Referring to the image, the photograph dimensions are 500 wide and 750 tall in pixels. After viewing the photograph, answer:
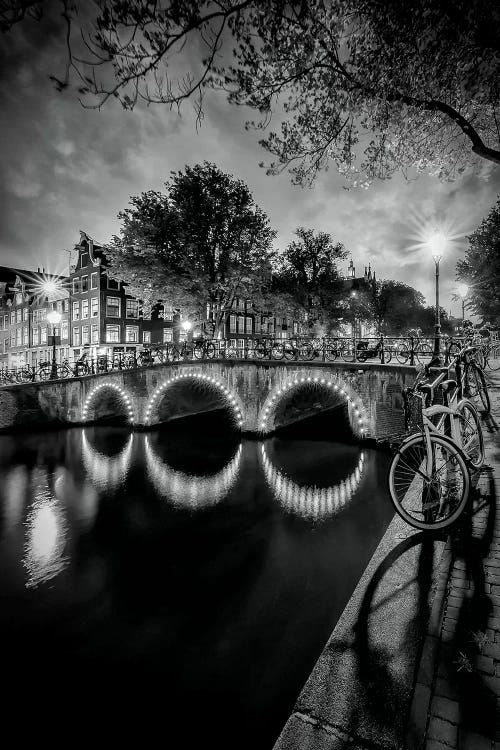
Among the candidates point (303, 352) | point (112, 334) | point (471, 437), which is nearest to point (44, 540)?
point (471, 437)

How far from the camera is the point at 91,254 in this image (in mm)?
40031

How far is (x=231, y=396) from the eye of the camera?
2130 cm

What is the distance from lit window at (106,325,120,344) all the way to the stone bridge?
13402 millimetres

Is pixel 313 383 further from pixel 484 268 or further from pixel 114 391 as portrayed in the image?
pixel 484 268

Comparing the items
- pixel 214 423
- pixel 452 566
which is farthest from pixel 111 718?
pixel 214 423

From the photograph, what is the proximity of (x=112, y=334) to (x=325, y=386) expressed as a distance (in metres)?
28.7

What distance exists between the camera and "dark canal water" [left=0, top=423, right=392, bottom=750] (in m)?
4.86

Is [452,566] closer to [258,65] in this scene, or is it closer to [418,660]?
[418,660]

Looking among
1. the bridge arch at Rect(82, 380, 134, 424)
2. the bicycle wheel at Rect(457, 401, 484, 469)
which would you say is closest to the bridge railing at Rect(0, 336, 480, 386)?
the bridge arch at Rect(82, 380, 134, 424)

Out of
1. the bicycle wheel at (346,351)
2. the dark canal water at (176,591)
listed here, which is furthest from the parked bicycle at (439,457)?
the bicycle wheel at (346,351)

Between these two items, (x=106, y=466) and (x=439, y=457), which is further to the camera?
(x=106, y=466)

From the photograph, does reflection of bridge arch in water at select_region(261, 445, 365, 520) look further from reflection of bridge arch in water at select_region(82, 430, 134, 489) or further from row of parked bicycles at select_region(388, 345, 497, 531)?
reflection of bridge arch in water at select_region(82, 430, 134, 489)

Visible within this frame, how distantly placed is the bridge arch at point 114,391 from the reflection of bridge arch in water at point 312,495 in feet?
43.7

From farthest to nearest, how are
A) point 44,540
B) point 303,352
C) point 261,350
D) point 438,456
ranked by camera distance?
point 261,350, point 303,352, point 44,540, point 438,456
